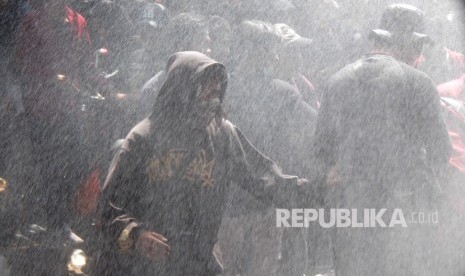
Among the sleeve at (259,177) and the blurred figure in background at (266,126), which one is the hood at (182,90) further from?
the blurred figure in background at (266,126)

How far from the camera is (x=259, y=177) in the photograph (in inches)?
193

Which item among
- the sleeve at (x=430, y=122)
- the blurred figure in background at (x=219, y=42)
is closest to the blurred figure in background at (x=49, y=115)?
Result: the blurred figure in background at (x=219, y=42)

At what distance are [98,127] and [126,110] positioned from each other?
0.88 feet

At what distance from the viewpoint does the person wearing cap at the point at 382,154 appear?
18.1 feet

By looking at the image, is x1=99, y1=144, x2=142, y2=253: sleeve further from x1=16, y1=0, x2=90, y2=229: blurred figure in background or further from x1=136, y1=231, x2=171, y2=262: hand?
x1=16, y1=0, x2=90, y2=229: blurred figure in background

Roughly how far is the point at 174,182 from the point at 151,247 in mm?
436

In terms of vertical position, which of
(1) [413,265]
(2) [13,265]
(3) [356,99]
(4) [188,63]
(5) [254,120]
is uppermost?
(4) [188,63]

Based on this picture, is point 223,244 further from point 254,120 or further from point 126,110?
point 126,110

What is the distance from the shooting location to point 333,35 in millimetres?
8195

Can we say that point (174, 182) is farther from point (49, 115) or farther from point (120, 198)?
point (49, 115)

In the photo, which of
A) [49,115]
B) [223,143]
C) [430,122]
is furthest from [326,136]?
[49,115]

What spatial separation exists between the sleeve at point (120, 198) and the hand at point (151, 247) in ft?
0.26

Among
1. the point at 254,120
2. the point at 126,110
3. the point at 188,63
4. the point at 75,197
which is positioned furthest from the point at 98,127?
the point at 188,63

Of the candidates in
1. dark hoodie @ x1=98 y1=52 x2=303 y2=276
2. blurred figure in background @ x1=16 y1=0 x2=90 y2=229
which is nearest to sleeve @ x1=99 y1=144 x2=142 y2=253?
dark hoodie @ x1=98 y1=52 x2=303 y2=276
